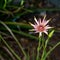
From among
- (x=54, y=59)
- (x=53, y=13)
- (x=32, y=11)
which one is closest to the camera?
(x=54, y=59)

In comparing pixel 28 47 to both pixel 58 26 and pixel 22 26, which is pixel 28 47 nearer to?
pixel 22 26

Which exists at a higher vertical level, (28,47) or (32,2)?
(32,2)

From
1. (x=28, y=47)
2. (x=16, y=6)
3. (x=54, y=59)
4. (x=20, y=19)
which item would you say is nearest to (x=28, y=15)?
(x=20, y=19)

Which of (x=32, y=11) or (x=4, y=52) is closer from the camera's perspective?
(x=4, y=52)

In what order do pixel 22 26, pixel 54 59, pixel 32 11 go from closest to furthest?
pixel 54 59 < pixel 22 26 < pixel 32 11

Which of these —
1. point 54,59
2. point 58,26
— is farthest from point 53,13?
point 54,59

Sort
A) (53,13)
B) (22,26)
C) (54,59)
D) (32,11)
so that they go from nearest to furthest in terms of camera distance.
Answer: (54,59), (22,26), (32,11), (53,13)

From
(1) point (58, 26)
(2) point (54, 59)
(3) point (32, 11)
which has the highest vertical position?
(3) point (32, 11)

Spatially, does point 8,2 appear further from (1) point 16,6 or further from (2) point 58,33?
(2) point 58,33

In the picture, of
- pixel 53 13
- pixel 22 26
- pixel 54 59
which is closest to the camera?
pixel 54 59
